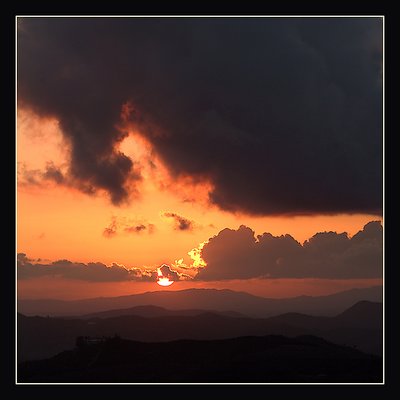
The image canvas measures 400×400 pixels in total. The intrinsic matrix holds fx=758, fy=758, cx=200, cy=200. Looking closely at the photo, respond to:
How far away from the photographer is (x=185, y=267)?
1503 cm

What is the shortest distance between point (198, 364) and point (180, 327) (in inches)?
32.2

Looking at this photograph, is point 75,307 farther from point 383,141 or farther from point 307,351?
point 383,141

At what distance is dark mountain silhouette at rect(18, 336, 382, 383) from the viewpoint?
1487 cm

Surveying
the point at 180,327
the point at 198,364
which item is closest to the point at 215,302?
the point at 180,327

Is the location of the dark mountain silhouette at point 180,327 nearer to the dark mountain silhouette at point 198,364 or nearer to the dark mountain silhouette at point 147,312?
the dark mountain silhouette at point 147,312

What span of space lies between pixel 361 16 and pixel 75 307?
8.10 m

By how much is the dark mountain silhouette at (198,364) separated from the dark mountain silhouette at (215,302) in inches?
27.5

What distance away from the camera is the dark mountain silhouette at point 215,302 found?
14961 mm

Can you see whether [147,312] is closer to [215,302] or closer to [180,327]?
[180,327]

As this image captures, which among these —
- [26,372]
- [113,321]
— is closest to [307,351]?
[113,321]

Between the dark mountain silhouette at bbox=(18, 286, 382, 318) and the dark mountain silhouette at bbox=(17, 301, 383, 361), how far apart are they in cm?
15

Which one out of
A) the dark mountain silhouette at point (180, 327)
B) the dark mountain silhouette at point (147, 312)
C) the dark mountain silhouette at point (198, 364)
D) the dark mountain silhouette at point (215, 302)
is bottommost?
the dark mountain silhouette at point (198, 364)

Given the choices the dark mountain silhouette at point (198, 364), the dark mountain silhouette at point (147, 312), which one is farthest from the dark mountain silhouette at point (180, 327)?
the dark mountain silhouette at point (198, 364)

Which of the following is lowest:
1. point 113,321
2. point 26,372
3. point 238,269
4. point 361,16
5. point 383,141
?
point 26,372
